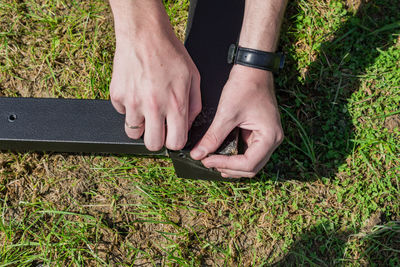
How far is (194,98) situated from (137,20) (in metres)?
0.44

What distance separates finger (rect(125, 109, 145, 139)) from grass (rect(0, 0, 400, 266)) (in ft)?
2.08

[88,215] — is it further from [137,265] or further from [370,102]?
[370,102]

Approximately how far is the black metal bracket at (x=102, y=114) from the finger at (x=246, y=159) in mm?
194

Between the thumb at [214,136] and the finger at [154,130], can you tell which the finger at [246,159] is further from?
the finger at [154,130]

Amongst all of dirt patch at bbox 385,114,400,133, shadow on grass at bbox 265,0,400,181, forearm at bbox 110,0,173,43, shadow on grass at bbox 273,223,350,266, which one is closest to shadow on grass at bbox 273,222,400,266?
shadow on grass at bbox 273,223,350,266

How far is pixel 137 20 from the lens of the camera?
163 centimetres

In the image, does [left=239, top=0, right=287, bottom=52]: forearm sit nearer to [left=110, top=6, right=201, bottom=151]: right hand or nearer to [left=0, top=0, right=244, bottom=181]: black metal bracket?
[left=0, top=0, right=244, bottom=181]: black metal bracket

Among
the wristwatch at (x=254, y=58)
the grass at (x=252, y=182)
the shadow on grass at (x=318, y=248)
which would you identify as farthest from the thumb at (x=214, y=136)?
the shadow on grass at (x=318, y=248)

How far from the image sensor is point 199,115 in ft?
5.87

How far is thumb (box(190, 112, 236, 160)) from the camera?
66.2 inches

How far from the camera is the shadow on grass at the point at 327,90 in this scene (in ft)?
7.84

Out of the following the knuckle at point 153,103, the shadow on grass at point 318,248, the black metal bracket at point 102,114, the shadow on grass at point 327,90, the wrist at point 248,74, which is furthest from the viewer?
the shadow on grass at point 327,90

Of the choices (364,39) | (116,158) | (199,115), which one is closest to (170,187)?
(116,158)

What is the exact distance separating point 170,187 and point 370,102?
1506mm
